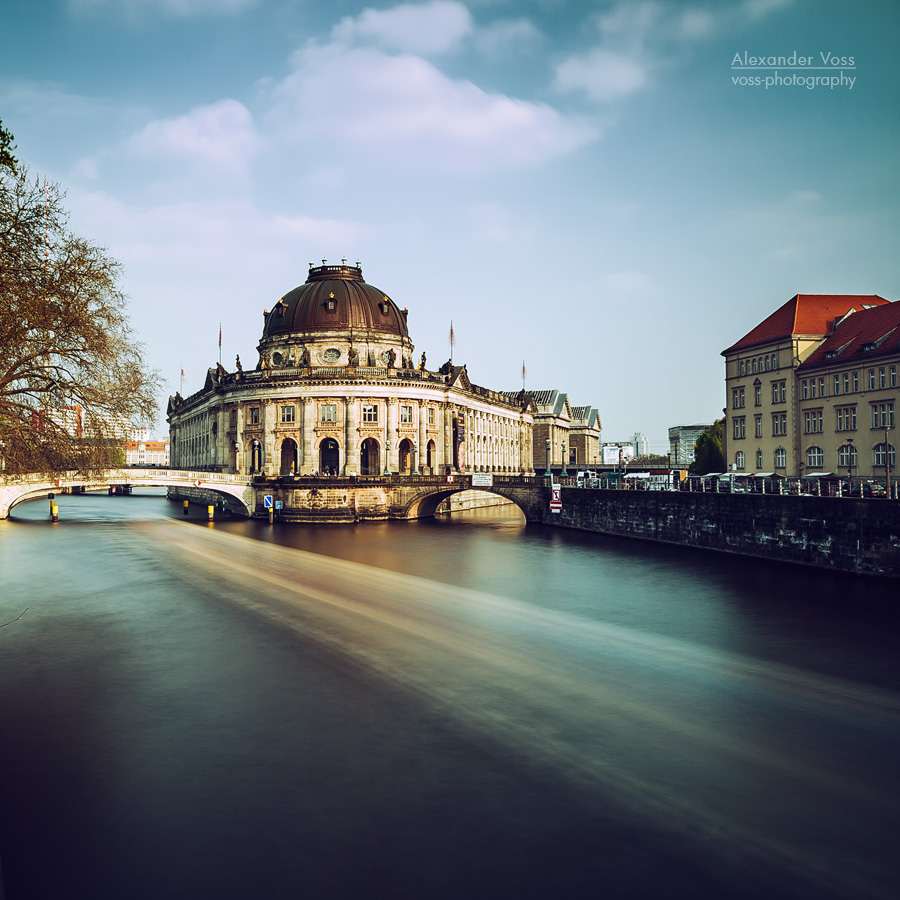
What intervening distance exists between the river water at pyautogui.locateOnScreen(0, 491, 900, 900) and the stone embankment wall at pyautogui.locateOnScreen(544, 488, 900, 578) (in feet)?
8.48

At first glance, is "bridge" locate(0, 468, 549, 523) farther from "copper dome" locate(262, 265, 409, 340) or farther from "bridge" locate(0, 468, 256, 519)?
"copper dome" locate(262, 265, 409, 340)

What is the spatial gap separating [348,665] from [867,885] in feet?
48.5

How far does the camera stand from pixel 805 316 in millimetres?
69938

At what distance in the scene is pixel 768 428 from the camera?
230 ft

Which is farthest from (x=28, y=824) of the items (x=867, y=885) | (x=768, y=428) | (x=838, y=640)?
(x=768, y=428)

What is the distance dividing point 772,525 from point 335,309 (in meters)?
63.9

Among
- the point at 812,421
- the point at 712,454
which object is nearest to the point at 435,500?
the point at 712,454

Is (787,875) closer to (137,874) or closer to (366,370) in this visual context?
(137,874)

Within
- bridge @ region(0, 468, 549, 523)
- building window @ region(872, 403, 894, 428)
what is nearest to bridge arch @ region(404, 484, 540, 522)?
bridge @ region(0, 468, 549, 523)

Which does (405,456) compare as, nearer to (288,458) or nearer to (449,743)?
(288,458)

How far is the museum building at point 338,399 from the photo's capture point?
276ft

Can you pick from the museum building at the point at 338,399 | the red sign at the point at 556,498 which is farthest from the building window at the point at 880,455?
the museum building at the point at 338,399

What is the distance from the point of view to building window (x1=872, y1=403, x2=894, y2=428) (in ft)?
187

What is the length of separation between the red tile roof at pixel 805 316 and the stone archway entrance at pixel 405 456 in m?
36.9
